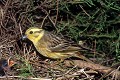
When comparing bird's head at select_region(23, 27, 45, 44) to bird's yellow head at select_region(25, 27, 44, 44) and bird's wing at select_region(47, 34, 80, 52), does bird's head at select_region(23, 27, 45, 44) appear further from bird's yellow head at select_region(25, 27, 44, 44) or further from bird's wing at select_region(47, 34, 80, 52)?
bird's wing at select_region(47, 34, 80, 52)

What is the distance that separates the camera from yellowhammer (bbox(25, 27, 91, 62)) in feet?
22.1

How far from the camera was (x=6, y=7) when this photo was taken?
6930 mm

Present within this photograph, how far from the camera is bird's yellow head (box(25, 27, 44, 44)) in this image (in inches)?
264

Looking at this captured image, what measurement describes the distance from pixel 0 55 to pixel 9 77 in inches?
29.6

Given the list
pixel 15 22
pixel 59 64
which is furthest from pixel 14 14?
pixel 59 64

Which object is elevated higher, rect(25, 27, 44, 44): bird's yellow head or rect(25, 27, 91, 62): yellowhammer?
rect(25, 27, 44, 44): bird's yellow head

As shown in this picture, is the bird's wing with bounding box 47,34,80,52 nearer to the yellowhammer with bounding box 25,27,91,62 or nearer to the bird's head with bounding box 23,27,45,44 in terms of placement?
the yellowhammer with bounding box 25,27,91,62

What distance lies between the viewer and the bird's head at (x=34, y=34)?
6.71 metres

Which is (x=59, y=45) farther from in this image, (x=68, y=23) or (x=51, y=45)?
(x=68, y=23)

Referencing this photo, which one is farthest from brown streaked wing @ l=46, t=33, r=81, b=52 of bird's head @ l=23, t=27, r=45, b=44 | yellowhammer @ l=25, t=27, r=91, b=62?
bird's head @ l=23, t=27, r=45, b=44

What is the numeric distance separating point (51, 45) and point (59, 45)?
0.12 metres

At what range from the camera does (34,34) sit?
22.3 ft

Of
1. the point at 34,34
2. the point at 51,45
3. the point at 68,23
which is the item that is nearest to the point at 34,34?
the point at 34,34

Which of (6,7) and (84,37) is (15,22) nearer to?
(6,7)
